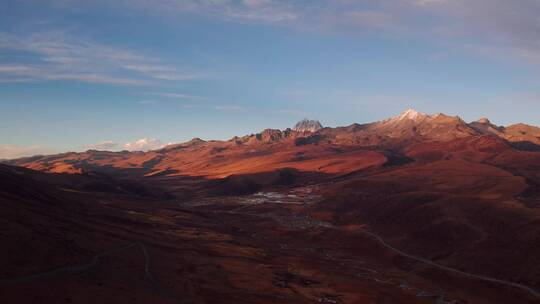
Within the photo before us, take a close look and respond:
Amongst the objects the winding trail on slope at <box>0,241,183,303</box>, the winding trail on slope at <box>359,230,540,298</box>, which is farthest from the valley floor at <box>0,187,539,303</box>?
the winding trail on slope at <box>359,230,540,298</box>

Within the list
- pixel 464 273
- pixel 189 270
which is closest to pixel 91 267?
pixel 189 270

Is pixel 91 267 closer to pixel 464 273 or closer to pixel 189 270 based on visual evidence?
pixel 189 270

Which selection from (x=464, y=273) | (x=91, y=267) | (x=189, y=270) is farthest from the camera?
(x=464, y=273)

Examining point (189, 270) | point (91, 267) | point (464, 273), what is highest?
point (91, 267)

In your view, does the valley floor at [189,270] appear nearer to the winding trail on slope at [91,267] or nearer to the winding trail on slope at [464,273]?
the winding trail on slope at [91,267]

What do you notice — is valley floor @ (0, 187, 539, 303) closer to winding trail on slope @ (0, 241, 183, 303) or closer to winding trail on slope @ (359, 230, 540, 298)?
winding trail on slope @ (0, 241, 183, 303)

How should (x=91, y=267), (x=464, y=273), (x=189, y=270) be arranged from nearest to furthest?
(x=91, y=267) → (x=189, y=270) → (x=464, y=273)

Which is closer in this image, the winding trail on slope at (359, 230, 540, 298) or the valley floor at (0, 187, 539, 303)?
the valley floor at (0, 187, 539, 303)

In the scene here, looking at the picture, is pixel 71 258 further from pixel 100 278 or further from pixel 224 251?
pixel 224 251

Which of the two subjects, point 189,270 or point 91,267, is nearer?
point 91,267

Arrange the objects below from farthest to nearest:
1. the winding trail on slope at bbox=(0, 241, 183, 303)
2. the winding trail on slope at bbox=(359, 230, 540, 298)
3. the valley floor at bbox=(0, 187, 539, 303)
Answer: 1. the winding trail on slope at bbox=(359, 230, 540, 298)
2. the valley floor at bbox=(0, 187, 539, 303)
3. the winding trail on slope at bbox=(0, 241, 183, 303)

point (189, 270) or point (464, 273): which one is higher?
point (189, 270)
